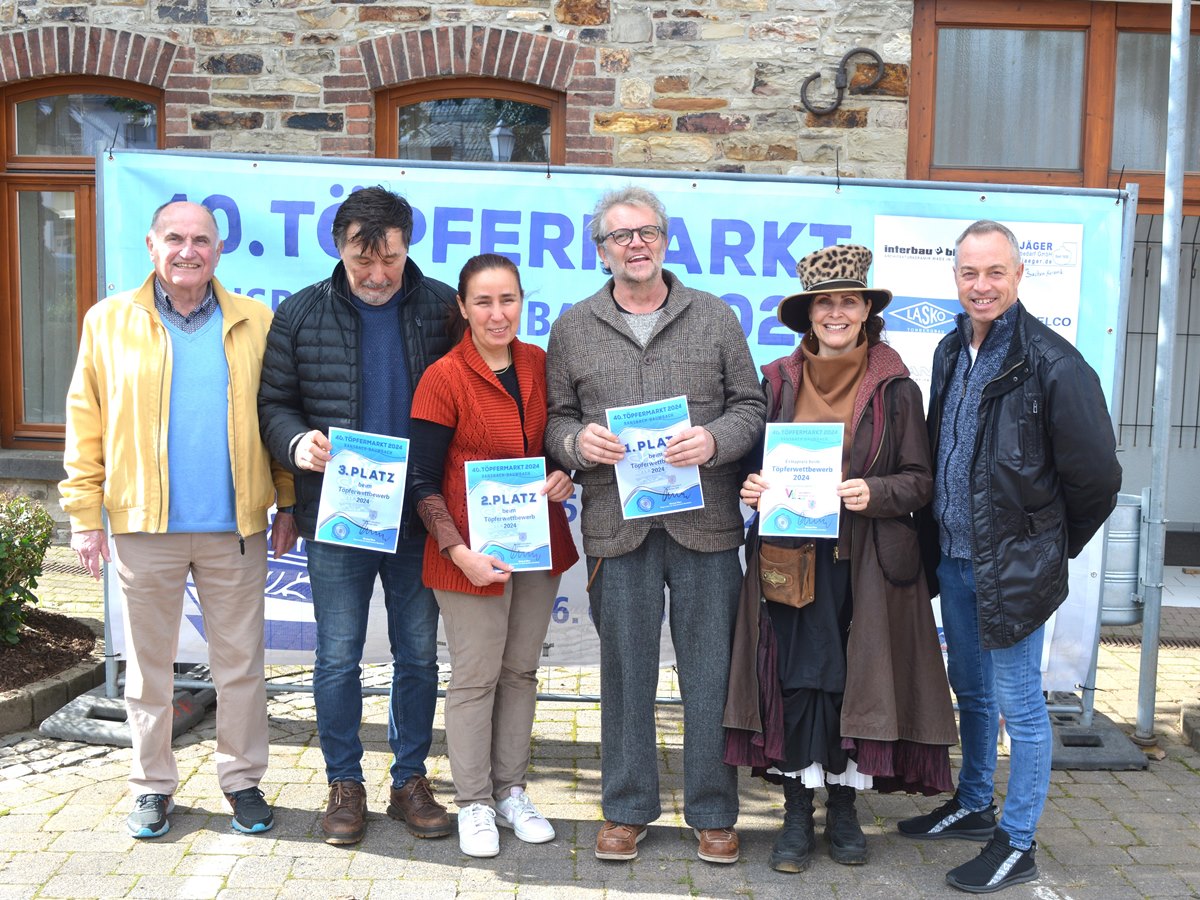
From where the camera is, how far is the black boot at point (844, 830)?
3705mm

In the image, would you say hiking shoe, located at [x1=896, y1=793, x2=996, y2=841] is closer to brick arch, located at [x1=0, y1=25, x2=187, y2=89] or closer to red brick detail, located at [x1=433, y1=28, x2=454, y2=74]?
red brick detail, located at [x1=433, y1=28, x2=454, y2=74]

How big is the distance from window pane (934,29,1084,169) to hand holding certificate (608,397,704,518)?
4.25 m

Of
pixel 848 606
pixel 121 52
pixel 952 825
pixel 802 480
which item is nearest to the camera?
pixel 802 480

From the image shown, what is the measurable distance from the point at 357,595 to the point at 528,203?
1.71m

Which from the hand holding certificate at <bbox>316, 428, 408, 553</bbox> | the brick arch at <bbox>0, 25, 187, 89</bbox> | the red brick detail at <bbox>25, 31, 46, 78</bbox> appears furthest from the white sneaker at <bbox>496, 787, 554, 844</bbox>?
→ the red brick detail at <bbox>25, 31, 46, 78</bbox>

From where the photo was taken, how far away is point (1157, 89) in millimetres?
7102

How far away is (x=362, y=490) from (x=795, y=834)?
1.71m

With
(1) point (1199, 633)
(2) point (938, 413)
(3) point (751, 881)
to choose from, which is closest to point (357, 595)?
(3) point (751, 881)

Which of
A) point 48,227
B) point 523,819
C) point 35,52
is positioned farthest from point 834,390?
point 48,227

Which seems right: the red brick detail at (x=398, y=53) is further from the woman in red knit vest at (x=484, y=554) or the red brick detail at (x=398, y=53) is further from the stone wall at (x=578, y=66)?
the woman in red knit vest at (x=484, y=554)

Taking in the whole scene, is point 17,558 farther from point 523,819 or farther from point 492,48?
point 492,48

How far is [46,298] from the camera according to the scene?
7.66m

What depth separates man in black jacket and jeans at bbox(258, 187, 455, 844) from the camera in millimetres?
3654

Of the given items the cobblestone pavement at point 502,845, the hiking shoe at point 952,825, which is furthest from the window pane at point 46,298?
the hiking shoe at point 952,825
